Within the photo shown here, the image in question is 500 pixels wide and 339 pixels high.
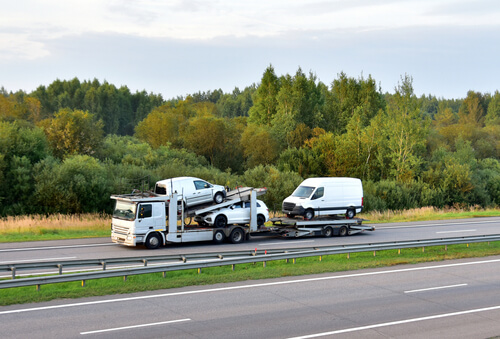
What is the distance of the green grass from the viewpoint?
14.0 m

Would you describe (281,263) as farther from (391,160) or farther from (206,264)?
(391,160)

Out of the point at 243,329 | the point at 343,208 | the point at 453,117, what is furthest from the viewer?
the point at 453,117

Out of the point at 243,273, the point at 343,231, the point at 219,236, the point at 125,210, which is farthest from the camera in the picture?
the point at 343,231

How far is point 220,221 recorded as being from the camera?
24.5 metres

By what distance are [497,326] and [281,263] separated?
875cm

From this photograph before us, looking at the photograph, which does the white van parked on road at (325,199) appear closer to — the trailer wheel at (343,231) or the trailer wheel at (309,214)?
the trailer wheel at (309,214)

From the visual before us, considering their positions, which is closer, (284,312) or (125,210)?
(284,312)

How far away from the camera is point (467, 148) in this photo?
7450cm

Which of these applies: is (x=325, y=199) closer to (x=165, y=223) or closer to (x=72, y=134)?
(x=165, y=223)

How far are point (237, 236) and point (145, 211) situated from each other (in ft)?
15.6

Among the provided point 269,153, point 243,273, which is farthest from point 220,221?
point 269,153

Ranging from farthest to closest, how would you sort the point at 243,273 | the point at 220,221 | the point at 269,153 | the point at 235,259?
the point at 269,153 < the point at 220,221 < the point at 235,259 < the point at 243,273

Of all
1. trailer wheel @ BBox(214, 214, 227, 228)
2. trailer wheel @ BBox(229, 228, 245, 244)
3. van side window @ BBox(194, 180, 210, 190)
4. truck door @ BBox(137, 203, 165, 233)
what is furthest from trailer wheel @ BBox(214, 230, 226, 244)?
truck door @ BBox(137, 203, 165, 233)

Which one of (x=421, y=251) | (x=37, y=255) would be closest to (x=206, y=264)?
(x=37, y=255)
